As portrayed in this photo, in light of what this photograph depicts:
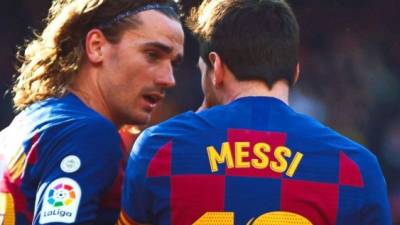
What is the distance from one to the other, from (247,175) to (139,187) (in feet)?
1.02

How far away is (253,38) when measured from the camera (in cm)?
275

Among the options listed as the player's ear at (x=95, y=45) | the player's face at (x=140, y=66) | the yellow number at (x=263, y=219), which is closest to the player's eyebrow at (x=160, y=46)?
the player's face at (x=140, y=66)

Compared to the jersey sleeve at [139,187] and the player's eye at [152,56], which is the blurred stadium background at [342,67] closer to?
the player's eye at [152,56]

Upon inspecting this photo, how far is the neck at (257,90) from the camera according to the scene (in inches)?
108

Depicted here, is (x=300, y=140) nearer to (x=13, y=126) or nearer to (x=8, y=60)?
(x=13, y=126)

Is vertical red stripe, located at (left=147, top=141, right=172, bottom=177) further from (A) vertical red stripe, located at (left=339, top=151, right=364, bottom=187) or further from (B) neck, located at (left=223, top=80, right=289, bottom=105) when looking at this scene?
(A) vertical red stripe, located at (left=339, top=151, right=364, bottom=187)

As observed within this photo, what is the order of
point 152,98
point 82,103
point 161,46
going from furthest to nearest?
1. point 152,98
2. point 161,46
3. point 82,103

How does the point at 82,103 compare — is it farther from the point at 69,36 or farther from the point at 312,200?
the point at 312,200

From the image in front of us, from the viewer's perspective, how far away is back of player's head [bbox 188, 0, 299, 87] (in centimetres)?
273

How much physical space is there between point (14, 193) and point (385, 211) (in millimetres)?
1110

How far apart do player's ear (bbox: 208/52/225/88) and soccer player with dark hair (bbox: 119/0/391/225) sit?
0.08ft

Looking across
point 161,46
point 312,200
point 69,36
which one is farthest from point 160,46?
point 312,200

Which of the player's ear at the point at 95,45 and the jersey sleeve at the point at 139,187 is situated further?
the player's ear at the point at 95,45

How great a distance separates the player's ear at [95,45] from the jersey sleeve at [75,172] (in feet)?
1.23
